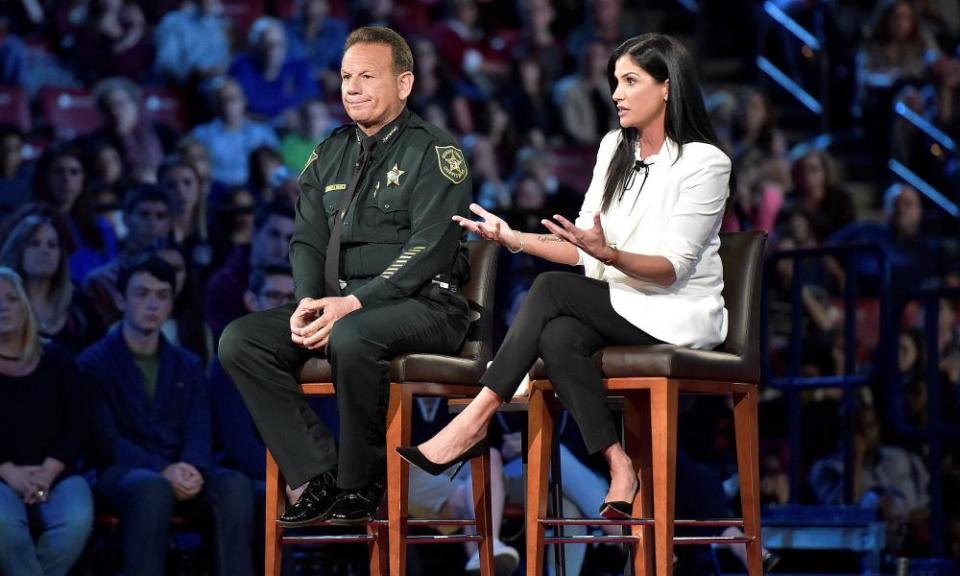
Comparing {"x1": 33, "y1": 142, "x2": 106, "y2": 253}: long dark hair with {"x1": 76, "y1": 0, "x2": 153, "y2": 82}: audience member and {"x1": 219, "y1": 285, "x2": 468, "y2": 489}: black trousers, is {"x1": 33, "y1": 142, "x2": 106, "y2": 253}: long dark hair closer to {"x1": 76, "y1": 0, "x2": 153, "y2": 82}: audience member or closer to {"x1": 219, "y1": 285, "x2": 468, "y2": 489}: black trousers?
{"x1": 76, "y1": 0, "x2": 153, "y2": 82}: audience member

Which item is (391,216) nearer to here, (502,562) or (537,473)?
(537,473)

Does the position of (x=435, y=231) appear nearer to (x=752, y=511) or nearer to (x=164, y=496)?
(x=752, y=511)

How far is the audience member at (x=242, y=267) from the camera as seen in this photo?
5805mm

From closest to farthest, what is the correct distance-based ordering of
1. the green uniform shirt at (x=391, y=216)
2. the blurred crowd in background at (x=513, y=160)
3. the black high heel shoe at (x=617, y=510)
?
the black high heel shoe at (x=617, y=510), the green uniform shirt at (x=391, y=216), the blurred crowd in background at (x=513, y=160)

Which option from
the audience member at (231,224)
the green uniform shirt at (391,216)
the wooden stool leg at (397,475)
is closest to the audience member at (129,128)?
the audience member at (231,224)

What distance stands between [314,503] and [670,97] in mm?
1336

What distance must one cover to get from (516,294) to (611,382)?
6.61 feet

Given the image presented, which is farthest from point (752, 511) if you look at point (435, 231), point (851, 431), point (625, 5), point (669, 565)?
point (625, 5)

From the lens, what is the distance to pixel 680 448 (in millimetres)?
5152

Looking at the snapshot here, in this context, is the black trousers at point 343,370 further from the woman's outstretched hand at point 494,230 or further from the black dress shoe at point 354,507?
the woman's outstretched hand at point 494,230

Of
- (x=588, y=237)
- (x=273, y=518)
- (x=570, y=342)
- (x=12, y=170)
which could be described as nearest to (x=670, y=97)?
(x=588, y=237)

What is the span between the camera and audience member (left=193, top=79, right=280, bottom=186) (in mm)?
8305

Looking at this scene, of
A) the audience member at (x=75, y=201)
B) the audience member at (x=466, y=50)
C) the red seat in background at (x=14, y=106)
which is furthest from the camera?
the audience member at (x=466, y=50)

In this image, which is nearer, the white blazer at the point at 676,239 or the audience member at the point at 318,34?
the white blazer at the point at 676,239
